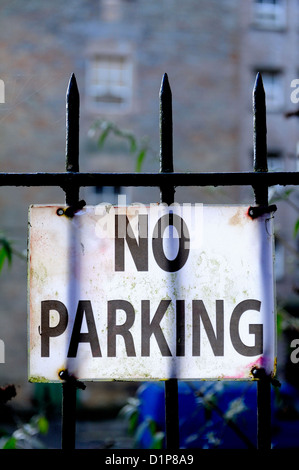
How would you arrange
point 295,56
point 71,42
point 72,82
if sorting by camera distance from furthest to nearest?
point 295,56
point 71,42
point 72,82

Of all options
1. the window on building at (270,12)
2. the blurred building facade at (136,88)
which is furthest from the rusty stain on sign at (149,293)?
the window on building at (270,12)

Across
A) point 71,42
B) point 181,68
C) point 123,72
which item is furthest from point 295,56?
point 71,42

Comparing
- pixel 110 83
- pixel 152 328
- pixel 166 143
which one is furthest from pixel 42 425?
pixel 110 83

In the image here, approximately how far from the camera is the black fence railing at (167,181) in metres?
1.20

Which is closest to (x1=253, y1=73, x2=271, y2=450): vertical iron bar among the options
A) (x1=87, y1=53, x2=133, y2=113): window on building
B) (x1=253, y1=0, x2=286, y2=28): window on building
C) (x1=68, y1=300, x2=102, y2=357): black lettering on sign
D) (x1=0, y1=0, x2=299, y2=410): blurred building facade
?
(x1=68, y1=300, x2=102, y2=357): black lettering on sign

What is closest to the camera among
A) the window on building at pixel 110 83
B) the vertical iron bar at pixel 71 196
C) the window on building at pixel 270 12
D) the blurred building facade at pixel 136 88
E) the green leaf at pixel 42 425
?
the vertical iron bar at pixel 71 196

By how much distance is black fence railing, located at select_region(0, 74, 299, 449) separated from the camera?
1.20 metres

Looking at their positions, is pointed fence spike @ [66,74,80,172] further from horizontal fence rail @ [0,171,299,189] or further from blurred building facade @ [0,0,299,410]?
blurred building facade @ [0,0,299,410]

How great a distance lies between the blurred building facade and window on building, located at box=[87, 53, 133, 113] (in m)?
0.02

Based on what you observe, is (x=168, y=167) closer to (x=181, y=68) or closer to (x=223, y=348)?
(x=223, y=348)

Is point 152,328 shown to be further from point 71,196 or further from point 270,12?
point 270,12

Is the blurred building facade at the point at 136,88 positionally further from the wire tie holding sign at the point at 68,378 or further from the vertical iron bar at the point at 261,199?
the wire tie holding sign at the point at 68,378

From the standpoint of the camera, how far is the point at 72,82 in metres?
1.30
